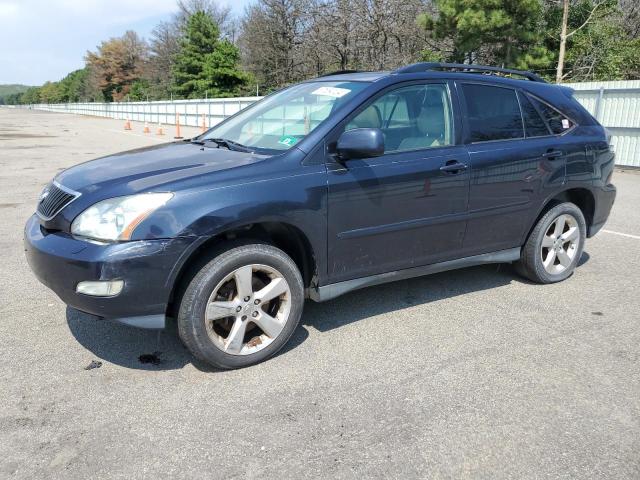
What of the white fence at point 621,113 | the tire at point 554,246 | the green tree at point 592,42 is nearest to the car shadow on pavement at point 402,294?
the tire at point 554,246

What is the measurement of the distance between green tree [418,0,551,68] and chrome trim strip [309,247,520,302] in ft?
68.0

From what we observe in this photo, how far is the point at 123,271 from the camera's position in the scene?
9.18ft

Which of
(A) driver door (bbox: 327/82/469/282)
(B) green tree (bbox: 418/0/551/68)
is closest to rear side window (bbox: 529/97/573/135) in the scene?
(A) driver door (bbox: 327/82/469/282)

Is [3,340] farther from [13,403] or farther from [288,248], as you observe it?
[288,248]

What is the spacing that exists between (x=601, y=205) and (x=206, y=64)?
151 feet

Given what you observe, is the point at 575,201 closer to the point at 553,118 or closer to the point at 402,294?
the point at 553,118

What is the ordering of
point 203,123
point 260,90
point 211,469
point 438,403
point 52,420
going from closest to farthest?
point 211,469 < point 52,420 < point 438,403 < point 203,123 < point 260,90

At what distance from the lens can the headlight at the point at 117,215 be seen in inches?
112

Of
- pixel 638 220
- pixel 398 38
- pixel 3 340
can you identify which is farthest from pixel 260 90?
pixel 3 340

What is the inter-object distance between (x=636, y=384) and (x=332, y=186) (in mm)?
2098

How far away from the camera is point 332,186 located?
3324mm

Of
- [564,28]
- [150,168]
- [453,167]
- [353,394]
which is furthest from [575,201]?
[564,28]

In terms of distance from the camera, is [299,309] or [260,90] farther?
[260,90]

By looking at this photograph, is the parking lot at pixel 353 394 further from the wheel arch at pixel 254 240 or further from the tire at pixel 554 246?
the wheel arch at pixel 254 240
